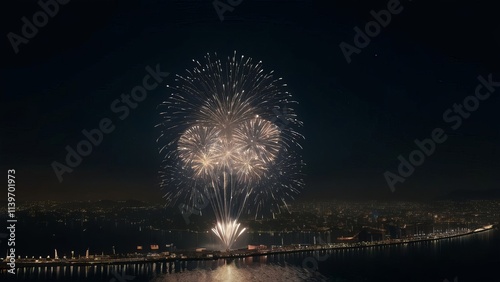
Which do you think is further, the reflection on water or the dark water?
the dark water

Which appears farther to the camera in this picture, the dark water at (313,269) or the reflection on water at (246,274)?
the dark water at (313,269)

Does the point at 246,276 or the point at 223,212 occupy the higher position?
the point at 223,212

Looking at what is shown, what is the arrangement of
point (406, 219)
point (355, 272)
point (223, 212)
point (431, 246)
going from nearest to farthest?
1. point (223, 212)
2. point (355, 272)
3. point (431, 246)
4. point (406, 219)

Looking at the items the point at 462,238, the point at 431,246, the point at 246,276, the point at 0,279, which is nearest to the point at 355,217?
the point at 462,238

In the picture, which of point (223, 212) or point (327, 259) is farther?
point (327, 259)

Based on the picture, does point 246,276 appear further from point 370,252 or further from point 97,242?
point 97,242

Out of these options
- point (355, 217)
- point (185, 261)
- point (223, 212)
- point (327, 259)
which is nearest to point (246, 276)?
Answer: point (223, 212)

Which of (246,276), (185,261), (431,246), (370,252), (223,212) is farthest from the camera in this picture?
(431,246)

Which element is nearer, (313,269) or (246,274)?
(246,274)
